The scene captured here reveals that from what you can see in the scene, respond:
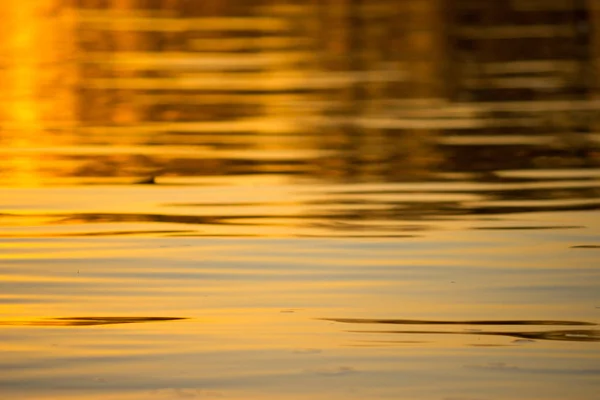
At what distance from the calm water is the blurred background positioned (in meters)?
0.05

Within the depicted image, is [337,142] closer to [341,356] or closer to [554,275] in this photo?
[554,275]

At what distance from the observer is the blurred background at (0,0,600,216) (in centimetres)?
1165

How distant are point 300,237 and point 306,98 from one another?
757 cm

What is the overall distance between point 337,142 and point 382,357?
23.3ft

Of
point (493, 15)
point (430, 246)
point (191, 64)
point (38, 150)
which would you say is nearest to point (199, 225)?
point (430, 246)

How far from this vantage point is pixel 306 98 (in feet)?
52.7

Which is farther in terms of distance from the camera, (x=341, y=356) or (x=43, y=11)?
(x=43, y=11)

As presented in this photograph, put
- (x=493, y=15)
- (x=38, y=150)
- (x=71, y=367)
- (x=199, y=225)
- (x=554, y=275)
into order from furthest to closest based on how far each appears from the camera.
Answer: (x=493, y=15) < (x=38, y=150) < (x=199, y=225) < (x=554, y=275) < (x=71, y=367)

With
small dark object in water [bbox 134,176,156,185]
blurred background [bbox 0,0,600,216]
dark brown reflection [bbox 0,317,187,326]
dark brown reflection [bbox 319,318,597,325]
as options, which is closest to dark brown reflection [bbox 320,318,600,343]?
dark brown reflection [bbox 319,318,597,325]

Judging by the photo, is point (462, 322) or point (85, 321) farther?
point (85, 321)

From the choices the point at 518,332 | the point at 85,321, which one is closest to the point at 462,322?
the point at 518,332

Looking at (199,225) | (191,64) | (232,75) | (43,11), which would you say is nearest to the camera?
(199,225)

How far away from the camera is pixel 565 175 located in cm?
1106

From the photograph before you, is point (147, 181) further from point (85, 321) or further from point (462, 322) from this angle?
point (462, 322)
